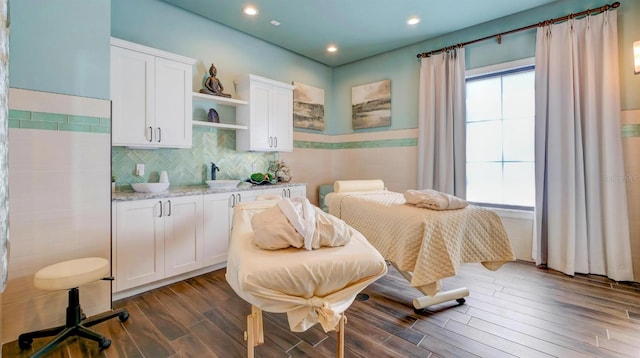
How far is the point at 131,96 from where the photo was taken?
2.53 meters

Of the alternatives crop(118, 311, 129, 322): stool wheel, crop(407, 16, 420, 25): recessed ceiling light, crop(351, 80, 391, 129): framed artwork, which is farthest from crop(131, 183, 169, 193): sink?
crop(407, 16, 420, 25): recessed ceiling light

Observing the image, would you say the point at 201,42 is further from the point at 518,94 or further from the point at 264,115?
the point at 518,94

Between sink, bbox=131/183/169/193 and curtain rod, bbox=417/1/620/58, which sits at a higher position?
curtain rod, bbox=417/1/620/58

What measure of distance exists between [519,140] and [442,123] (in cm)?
89

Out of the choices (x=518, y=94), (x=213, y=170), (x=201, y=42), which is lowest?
(x=213, y=170)

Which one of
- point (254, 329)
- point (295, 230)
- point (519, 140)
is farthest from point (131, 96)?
point (519, 140)

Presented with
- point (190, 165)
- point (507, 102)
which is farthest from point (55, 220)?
point (507, 102)

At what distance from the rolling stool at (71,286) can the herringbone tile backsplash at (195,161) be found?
111 centimetres

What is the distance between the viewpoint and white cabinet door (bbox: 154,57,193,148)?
270 centimetres

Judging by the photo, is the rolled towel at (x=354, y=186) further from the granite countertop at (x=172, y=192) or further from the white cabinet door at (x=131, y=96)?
the white cabinet door at (x=131, y=96)

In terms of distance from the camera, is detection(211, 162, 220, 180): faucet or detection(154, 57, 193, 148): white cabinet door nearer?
detection(154, 57, 193, 148): white cabinet door

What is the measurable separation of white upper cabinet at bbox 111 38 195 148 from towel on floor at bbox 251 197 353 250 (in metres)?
1.83

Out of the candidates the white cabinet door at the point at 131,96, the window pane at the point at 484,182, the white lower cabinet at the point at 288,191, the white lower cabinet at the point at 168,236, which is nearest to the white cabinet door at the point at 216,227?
the white lower cabinet at the point at 168,236

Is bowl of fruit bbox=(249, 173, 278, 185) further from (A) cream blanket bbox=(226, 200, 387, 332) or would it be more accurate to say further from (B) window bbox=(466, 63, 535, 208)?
(B) window bbox=(466, 63, 535, 208)
